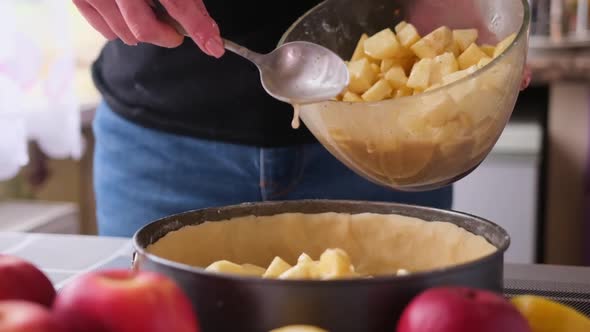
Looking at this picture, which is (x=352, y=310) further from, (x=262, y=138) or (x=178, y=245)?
(x=262, y=138)

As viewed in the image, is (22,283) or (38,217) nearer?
(22,283)

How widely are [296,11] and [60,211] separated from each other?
1.13 meters

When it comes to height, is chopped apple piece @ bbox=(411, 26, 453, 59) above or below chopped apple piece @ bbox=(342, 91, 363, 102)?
above

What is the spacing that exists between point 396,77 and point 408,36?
69 millimetres

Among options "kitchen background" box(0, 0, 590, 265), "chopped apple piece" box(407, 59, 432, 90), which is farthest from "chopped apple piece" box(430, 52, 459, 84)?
"kitchen background" box(0, 0, 590, 265)

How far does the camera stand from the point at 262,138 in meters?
0.98

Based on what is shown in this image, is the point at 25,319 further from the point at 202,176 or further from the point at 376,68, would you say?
→ the point at 202,176

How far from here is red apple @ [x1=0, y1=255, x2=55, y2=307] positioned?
43 centimetres

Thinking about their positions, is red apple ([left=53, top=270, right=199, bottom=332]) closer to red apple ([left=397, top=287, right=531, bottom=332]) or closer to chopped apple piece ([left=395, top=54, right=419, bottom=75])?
red apple ([left=397, top=287, right=531, bottom=332])

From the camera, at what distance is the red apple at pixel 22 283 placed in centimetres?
43

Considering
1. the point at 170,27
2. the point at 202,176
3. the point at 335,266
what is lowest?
the point at 202,176

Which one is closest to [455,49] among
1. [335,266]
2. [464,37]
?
[464,37]

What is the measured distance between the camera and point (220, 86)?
39.3 inches

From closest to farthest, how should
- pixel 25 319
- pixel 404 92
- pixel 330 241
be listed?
1. pixel 25 319
2. pixel 330 241
3. pixel 404 92
